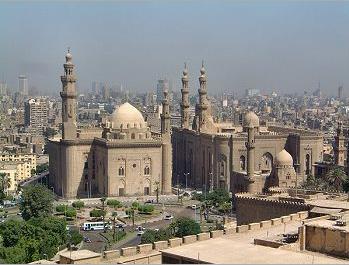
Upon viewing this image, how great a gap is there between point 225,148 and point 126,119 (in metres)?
7.40

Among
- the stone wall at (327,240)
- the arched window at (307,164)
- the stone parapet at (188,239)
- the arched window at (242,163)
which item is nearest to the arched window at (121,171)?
the arched window at (242,163)

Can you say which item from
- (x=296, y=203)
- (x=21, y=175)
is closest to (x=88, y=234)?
(x=296, y=203)

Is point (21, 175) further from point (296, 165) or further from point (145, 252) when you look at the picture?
point (145, 252)

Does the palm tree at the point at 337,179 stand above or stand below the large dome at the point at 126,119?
below

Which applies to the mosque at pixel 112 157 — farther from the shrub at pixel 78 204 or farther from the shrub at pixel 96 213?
the shrub at pixel 96 213

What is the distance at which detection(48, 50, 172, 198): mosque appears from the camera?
45625 millimetres

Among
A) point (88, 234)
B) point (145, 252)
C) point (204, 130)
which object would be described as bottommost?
point (88, 234)

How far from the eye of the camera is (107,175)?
149 ft

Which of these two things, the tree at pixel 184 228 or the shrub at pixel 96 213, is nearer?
the tree at pixel 184 228

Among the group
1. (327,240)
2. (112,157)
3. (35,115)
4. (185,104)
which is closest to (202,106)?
(185,104)

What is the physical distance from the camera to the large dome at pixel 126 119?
47031 millimetres

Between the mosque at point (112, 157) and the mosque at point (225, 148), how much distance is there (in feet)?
11.5

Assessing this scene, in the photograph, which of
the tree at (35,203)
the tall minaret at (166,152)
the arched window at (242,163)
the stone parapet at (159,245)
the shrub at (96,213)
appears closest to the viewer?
the stone parapet at (159,245)

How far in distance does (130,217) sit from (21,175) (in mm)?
21893
